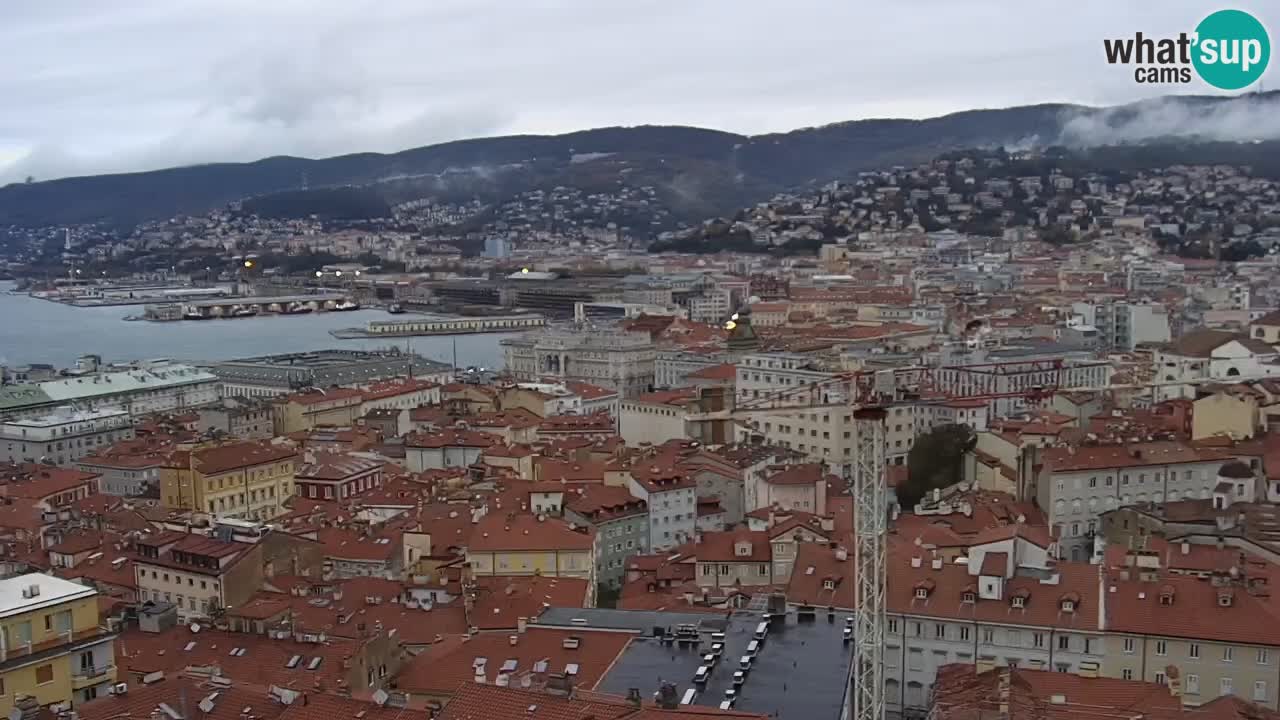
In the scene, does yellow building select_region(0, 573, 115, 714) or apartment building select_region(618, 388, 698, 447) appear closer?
yellow building select_region(0, 573, 115, 714)

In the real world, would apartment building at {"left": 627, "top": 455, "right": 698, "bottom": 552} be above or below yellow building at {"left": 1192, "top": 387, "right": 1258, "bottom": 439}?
below

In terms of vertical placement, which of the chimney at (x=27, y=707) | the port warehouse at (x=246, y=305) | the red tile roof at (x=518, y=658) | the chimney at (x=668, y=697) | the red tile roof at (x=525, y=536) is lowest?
the port warehouse at (x=246, y=305)

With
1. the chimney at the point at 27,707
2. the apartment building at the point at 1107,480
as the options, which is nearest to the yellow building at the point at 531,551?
the apartment building at the point at 1107,480

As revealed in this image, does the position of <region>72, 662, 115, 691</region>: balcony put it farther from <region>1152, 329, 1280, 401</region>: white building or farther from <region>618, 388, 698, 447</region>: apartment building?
<region>1152, 329, 1280, 401</region>: white building

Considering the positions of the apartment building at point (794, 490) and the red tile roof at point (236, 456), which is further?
the red tile roof at point (236, 456)

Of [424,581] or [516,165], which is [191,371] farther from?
[516,165]

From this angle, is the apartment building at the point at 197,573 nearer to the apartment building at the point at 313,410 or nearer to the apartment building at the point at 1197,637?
the apartment building at the point at 1197,637

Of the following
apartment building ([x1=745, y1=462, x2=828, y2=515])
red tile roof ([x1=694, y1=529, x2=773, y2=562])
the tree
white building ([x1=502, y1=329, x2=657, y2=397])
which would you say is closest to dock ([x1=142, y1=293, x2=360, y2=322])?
white building ([x1=502, y1=329, x2=657, y2=397])
